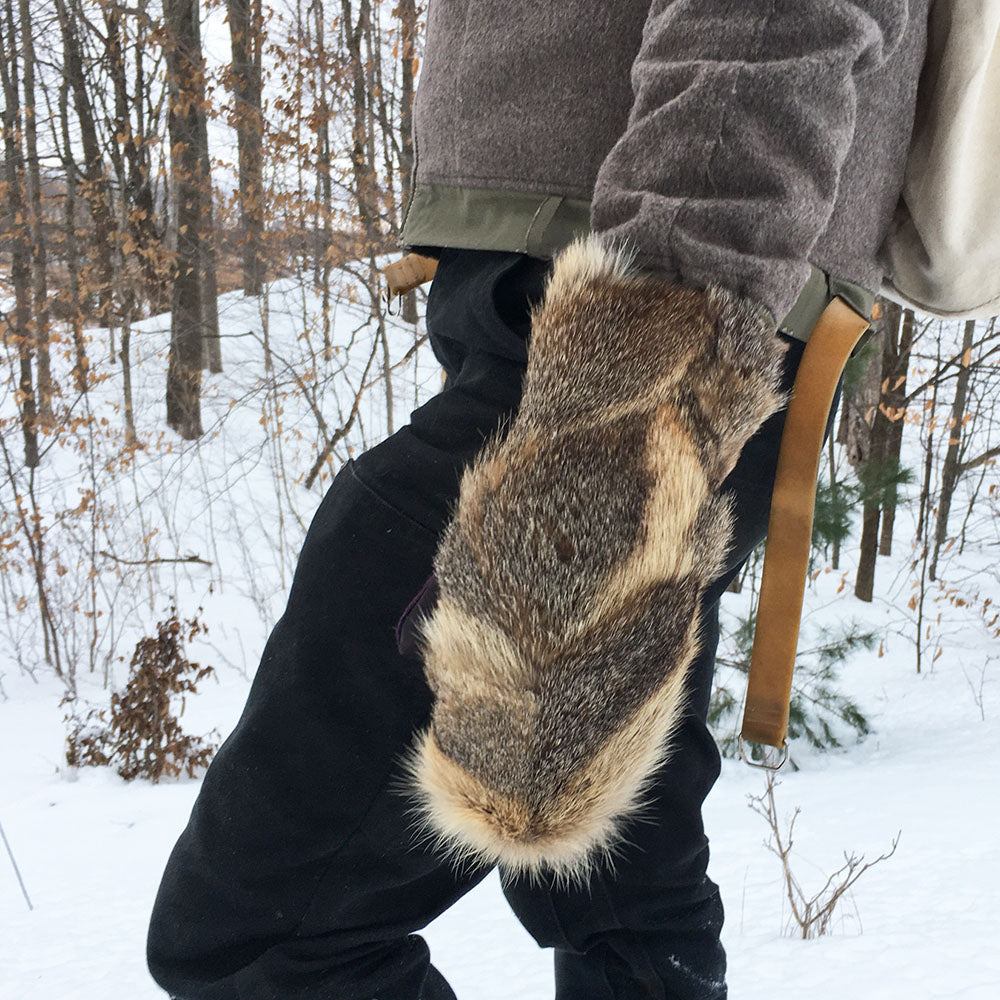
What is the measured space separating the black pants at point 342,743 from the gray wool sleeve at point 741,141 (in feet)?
0.61

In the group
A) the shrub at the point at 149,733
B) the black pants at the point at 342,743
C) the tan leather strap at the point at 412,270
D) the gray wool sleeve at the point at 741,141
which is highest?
the gray wool sleeve at the point at 741,141

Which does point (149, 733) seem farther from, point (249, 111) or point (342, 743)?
point (249, 111)

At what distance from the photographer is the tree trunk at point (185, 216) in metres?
7.34

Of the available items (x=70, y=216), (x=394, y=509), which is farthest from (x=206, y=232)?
(x=394, y=509)

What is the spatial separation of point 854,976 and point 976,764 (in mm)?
2435

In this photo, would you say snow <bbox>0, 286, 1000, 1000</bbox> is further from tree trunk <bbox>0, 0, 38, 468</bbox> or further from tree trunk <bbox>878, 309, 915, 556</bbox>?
tree trunk <bbox>0, 0, 38, 468</bbox>

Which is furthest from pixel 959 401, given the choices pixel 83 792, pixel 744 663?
pixel 83 792

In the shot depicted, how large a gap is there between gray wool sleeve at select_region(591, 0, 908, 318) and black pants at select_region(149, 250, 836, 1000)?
19 centimetres

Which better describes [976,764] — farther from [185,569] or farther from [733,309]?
[185,569]

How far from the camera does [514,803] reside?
0.72 metres

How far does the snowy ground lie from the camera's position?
184 cm

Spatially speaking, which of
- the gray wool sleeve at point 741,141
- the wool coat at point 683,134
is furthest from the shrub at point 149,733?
the gray wool sleeve at point 741,141

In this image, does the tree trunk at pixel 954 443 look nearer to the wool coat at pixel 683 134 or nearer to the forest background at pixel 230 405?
the forest background at pixel 230 405

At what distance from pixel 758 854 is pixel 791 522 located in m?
2.27
